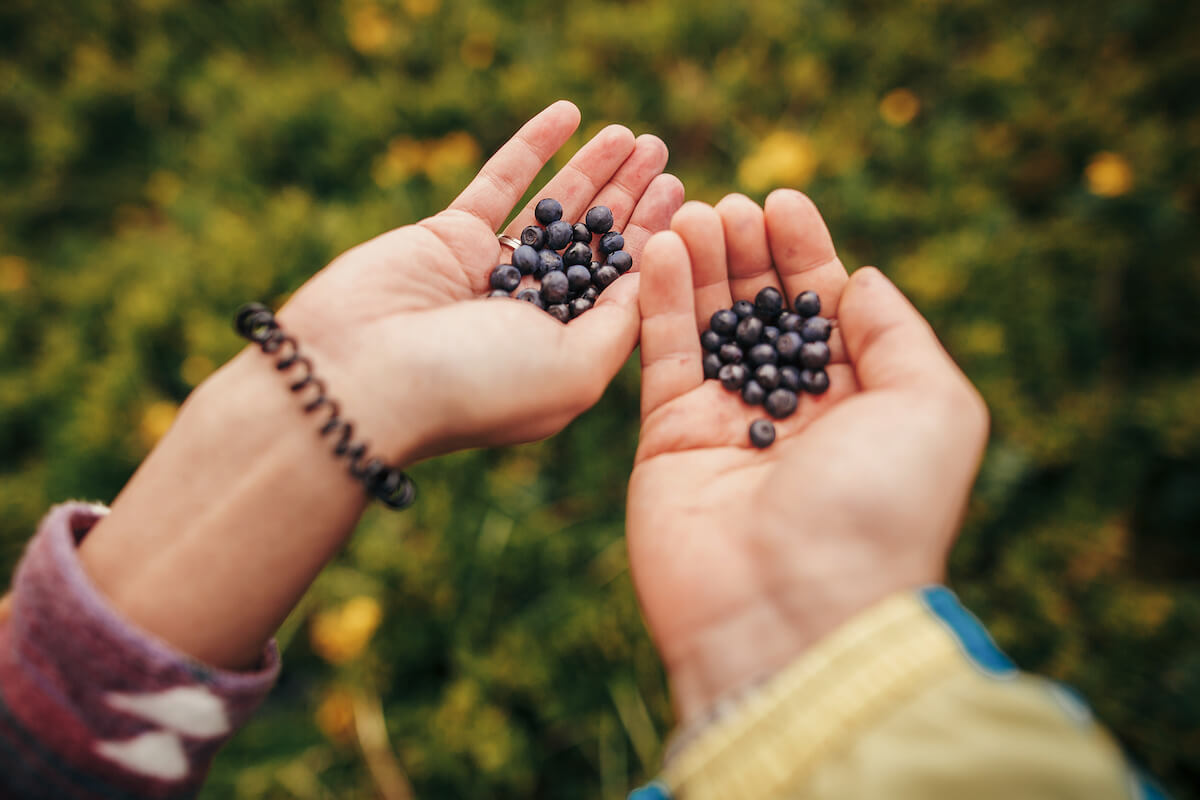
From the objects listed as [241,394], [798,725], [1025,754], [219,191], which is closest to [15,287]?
[219,191]

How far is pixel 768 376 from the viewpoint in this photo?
5.68ft

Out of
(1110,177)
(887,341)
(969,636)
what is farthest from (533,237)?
(1110,177)

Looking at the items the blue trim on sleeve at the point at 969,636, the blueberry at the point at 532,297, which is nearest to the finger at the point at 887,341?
the blue trim on sleeve at the point at 969,636

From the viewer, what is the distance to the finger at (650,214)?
209cm

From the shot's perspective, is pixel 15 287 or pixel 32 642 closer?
pixel 32 642

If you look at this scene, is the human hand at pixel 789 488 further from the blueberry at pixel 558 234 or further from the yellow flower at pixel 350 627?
the yellow flower at pixel 350 627

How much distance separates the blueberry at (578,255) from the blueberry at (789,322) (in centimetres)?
59

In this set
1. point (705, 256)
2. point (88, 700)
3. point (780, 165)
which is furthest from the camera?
point (780, 165)

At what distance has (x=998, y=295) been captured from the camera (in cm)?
245

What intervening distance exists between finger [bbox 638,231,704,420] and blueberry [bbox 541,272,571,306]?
0.75ft

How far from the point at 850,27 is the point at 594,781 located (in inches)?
123

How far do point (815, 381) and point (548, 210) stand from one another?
0.94 meters

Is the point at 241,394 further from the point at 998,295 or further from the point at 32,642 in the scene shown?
the point at 998,295

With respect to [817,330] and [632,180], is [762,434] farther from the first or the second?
[632,180]
